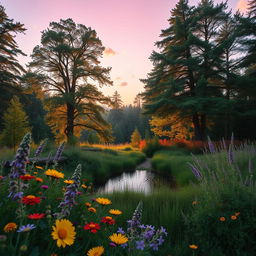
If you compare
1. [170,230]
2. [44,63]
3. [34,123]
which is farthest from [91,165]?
[34,123]

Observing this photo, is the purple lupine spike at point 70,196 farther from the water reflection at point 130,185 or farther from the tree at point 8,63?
the tree at point 8,63

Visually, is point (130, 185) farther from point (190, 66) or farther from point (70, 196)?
point (190, 66)

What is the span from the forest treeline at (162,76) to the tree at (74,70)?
7 cm

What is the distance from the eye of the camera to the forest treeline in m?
13.8

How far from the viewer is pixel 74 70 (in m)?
14.5

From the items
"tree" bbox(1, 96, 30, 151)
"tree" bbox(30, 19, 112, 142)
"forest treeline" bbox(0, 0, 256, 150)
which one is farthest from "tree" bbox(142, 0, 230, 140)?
"tree" bbox(1, 96, 30, 151)

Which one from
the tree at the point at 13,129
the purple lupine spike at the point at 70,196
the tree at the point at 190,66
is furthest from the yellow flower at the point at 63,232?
the tree at the point at 13,129

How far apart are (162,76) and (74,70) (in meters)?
7.14

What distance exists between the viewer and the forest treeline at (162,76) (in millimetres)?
13812

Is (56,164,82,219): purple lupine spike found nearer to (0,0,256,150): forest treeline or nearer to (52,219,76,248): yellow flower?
(52,219,76,248): yellow flower

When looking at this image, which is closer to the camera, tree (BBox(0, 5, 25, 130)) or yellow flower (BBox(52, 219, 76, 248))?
yellow flower (BBox(52, 219, 76, 248))

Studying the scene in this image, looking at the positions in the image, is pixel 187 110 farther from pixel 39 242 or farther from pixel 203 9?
pixel 39 242

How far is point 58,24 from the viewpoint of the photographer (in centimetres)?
1491

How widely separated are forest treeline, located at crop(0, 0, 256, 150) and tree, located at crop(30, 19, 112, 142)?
0.07m
